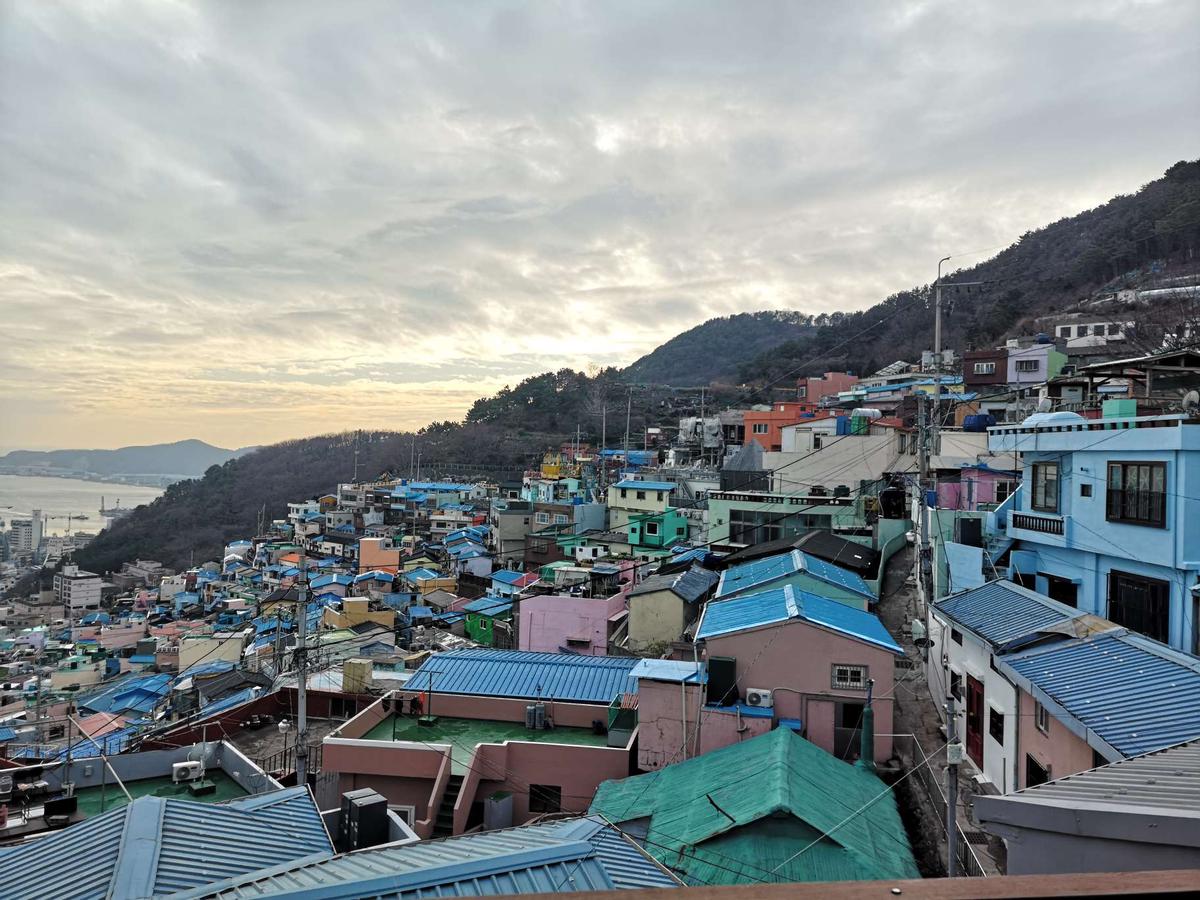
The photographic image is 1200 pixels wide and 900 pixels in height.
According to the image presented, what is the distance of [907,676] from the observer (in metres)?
13.1

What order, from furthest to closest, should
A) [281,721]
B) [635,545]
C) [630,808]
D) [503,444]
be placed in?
[503,444]
[635,545]
[281,721]
[630,808]

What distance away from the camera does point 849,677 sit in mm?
10039

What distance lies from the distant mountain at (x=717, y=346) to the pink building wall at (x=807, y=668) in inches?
2942

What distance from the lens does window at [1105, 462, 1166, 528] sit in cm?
939

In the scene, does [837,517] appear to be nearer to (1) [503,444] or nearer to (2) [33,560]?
(1) [503,444]

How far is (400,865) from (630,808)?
5132mm

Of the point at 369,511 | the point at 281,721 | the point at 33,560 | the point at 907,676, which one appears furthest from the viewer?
the point at 33,560

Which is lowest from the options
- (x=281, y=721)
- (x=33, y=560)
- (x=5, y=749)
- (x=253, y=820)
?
(x=33, y=560)

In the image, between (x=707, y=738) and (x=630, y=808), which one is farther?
(x=707, y=738)

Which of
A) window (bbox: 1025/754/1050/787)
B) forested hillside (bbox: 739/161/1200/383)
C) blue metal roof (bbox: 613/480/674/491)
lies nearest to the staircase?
window (bbox: 1025/754/1050/787)

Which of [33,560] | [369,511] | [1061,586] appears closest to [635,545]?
[1061,586]

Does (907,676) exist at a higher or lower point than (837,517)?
lower

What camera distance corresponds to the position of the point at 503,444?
61500 mm

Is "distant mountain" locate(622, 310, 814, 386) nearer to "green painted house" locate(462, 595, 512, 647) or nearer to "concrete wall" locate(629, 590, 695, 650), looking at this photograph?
"green painted house" locate(462, 595, 512, 647)
